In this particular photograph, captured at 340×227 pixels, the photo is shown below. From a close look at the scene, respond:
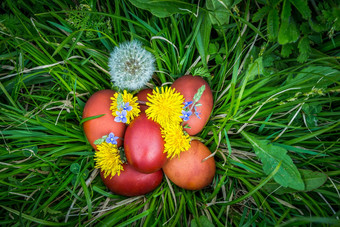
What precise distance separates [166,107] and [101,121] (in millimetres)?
428

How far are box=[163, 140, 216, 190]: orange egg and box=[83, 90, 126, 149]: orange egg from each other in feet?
1.30

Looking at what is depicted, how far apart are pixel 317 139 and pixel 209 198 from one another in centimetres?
85

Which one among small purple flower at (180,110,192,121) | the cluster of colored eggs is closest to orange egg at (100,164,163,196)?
the cluster of colored eggs

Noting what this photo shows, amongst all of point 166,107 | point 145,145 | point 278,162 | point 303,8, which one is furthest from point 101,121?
point 303,8

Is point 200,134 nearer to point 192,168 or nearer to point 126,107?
point 192,168

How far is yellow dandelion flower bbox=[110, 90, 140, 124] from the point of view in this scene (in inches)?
50.3

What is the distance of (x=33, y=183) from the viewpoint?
1.54 metres

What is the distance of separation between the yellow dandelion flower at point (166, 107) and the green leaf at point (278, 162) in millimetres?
530

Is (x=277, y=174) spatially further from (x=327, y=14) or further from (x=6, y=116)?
(x=6, y=116)

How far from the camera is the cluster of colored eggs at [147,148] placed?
1.30m

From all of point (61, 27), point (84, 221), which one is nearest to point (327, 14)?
point (61, 27)

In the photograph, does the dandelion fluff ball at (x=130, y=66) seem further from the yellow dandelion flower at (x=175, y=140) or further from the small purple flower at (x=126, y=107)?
the yellow dandelion flower at (x=175, y=140)

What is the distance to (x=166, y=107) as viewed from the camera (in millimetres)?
1260

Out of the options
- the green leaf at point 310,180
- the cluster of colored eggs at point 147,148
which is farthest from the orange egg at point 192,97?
the green leaf at point 310,180
